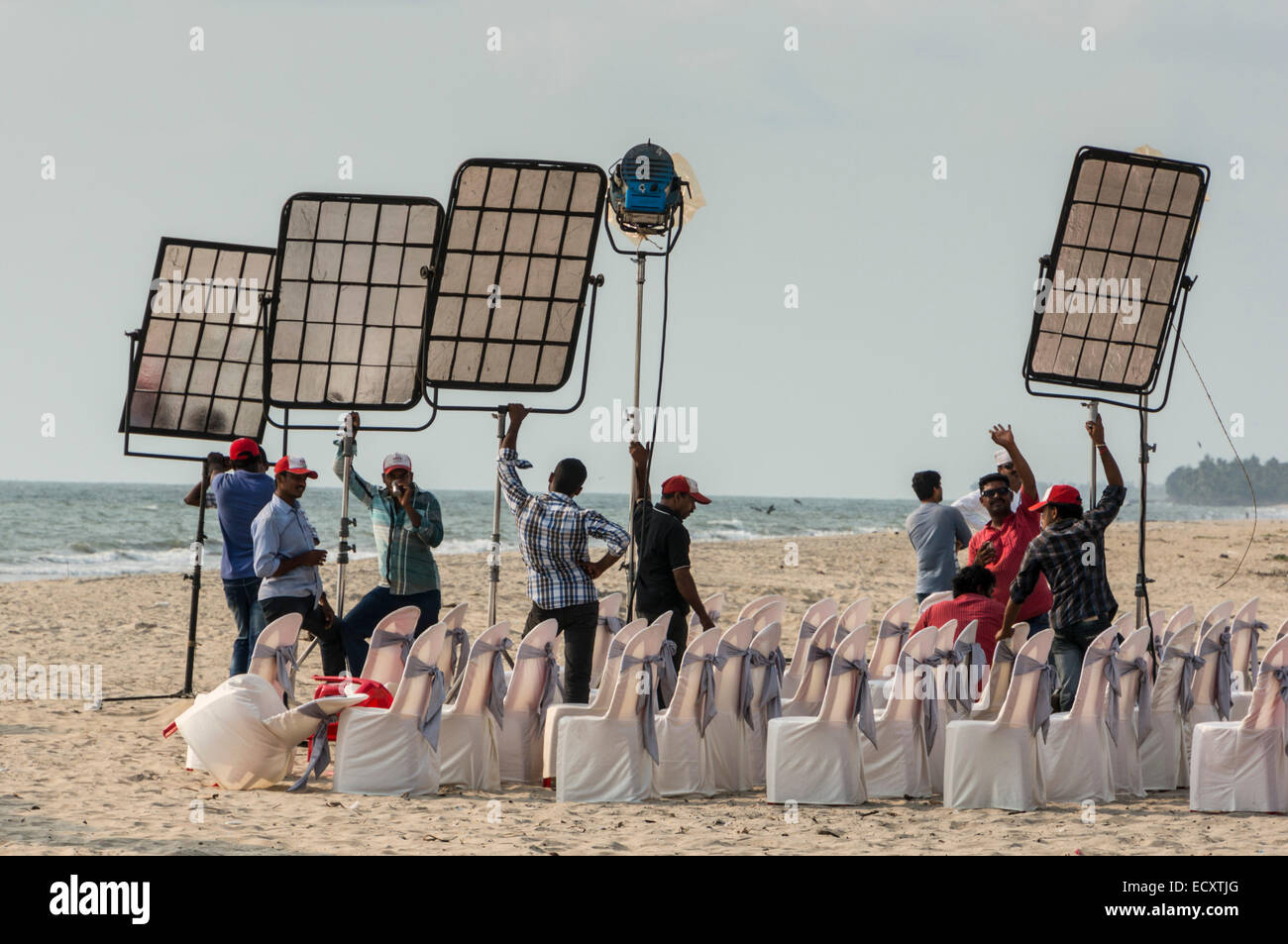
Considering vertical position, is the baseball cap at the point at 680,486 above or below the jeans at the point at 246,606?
above

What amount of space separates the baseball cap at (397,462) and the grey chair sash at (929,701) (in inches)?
120

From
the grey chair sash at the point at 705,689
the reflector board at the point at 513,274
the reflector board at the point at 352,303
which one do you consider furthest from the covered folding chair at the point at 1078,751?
the reflector board at the point at 352,303

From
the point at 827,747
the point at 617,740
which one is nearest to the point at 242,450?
the point at 617,740

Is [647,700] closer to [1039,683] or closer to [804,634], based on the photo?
[804,634]

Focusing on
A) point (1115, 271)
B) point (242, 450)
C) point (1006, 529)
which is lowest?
point (1006, 529)

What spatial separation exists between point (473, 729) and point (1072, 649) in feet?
Result: 9.98

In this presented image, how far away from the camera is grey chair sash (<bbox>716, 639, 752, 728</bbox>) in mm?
7156

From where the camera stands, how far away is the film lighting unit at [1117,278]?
27.5ft

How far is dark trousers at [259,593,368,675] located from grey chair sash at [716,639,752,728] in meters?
2.32

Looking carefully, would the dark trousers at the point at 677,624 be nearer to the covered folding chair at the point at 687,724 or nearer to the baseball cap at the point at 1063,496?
the covered folding chair at the point at 687,724

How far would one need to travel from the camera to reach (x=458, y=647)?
765cm

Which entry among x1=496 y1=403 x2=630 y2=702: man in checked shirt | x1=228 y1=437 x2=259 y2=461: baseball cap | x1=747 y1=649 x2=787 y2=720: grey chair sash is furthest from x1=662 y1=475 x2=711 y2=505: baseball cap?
x1=228 y1=437 x2=259 y2=461: baseball cap

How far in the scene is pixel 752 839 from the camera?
19.7 ft

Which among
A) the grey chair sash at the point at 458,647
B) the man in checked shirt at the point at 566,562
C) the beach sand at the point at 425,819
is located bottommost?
the beach sand at the point at 425,819
